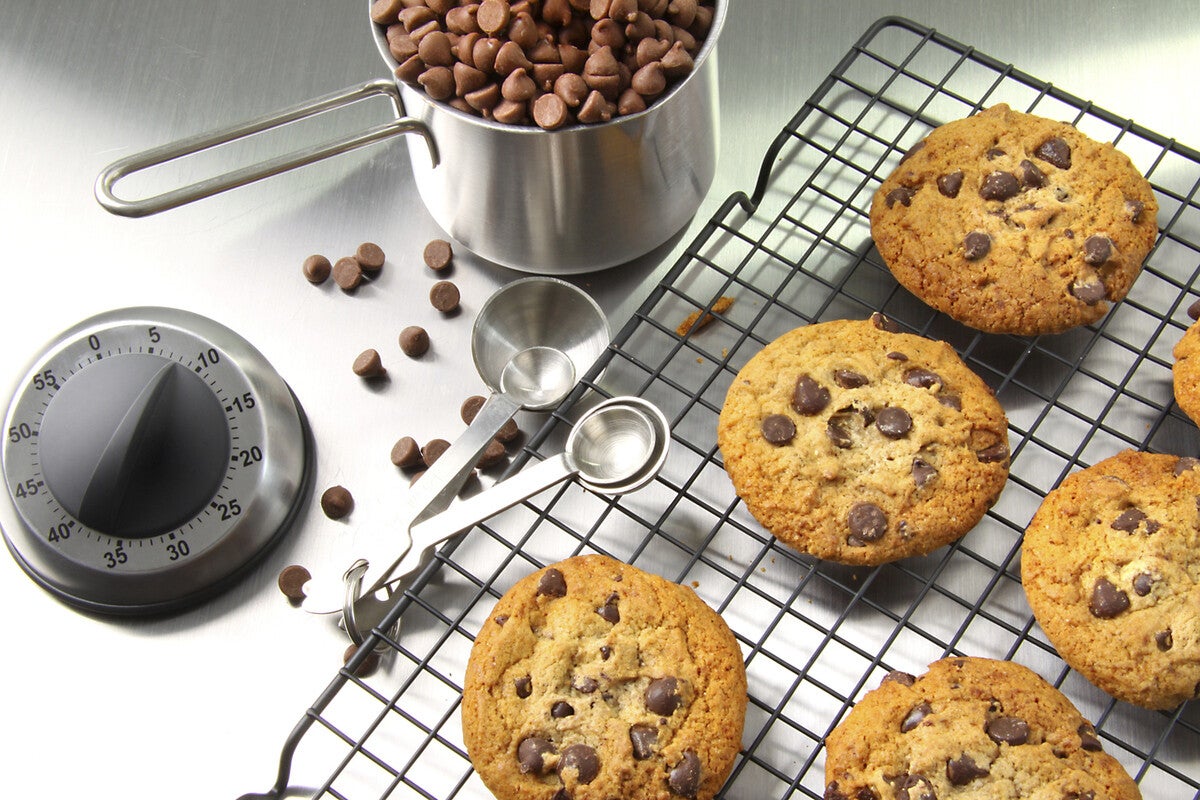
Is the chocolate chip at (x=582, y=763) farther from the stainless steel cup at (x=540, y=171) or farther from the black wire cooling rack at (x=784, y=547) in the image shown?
the stainless steel cup at (x=540, y=171)

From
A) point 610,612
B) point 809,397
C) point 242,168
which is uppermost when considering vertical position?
point 242,168

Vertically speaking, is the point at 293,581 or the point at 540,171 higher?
the point at 540,171

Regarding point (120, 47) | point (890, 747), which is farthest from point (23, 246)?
point (890, 747)

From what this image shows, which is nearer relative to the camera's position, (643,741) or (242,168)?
(643,741)

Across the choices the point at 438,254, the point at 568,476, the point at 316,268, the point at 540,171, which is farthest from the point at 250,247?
the point at 568,476

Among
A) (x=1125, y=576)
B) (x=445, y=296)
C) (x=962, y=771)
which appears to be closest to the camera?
(x=962, y=771)

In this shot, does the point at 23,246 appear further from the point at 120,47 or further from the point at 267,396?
the point at 267,396

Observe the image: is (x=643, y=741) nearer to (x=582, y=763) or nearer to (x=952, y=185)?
(x=582, y=763)
